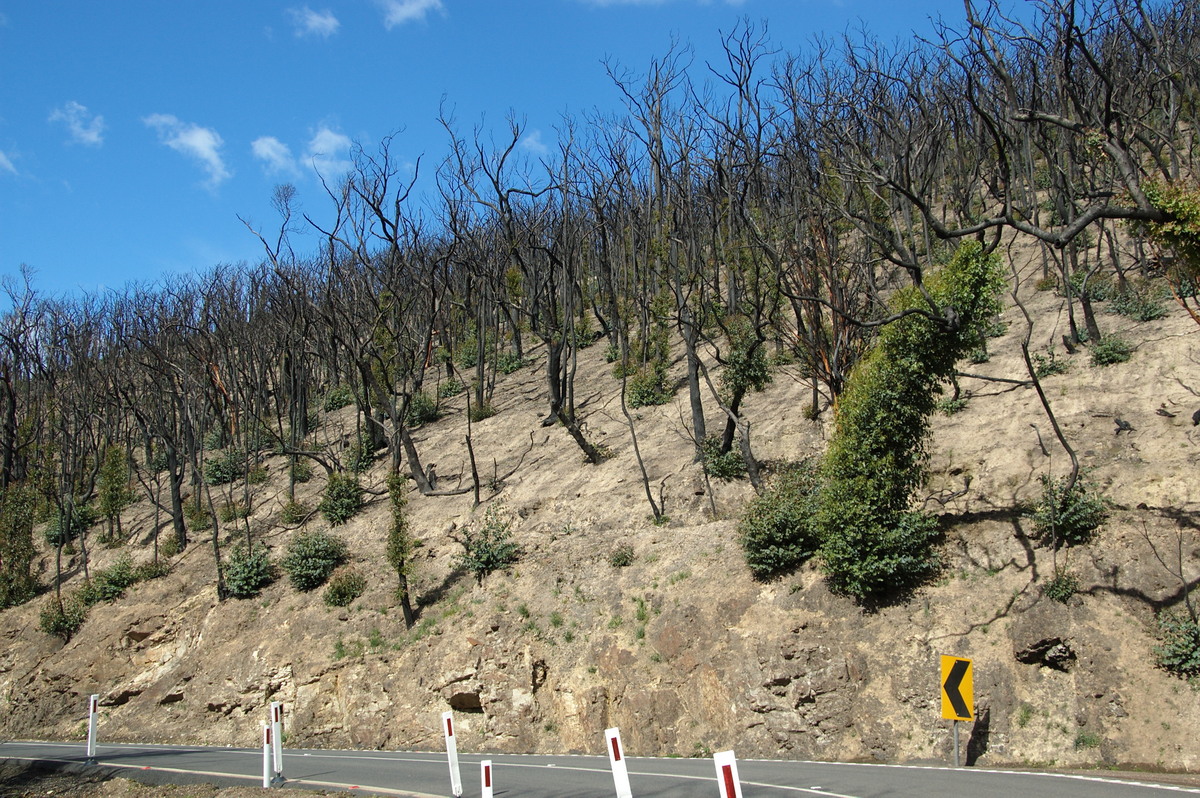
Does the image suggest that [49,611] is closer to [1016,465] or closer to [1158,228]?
[1016,465]

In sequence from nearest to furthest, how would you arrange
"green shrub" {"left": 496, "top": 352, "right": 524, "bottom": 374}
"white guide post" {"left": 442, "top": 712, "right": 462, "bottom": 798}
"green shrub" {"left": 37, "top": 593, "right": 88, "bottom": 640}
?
1. "white guide post" {"left": 442, "top": 712, "right": 462, "bottom": 798}
2. "green shrub" {"left": 37, "top": 593, "right": 88, "bottom": 640}
3. "green shrub" {"left": 496, "top": 352, "right": 524, "bottom": 374}

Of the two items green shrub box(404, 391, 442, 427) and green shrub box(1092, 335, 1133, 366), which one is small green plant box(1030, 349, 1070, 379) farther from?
green shrub box(404, 391, 442, 427)

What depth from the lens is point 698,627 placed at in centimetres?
1967

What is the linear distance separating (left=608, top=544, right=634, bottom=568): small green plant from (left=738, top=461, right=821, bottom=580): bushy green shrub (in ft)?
12.0

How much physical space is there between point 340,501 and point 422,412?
8876 millimetres

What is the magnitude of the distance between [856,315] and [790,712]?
12.4 m

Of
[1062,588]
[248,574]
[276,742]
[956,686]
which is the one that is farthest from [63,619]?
[1062,588]

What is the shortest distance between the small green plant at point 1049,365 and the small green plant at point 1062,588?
30.6 feet

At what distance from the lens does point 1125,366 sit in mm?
22953

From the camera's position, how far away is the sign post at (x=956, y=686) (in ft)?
44.4

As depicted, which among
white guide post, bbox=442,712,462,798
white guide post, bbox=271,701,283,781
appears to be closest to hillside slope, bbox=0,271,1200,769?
white guide post, bbox=271,701,283,781

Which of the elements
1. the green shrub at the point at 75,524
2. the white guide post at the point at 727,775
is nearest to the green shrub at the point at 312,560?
the green shrub at the point at 75,524

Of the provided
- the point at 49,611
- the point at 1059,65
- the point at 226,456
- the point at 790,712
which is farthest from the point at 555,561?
the point at 226,456

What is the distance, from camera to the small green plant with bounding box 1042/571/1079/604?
1581cm
